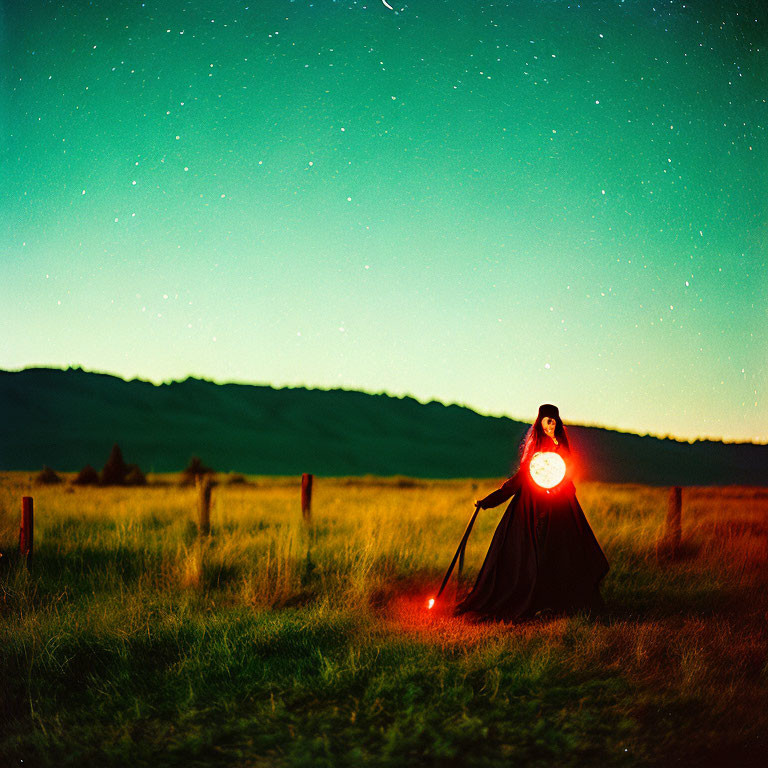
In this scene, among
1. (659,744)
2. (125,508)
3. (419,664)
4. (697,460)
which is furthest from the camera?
(697,460)

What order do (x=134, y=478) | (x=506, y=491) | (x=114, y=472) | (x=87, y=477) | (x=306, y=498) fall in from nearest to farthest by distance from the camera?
(x=506, y=491), (x=306, y=498), (x=87, y=477), (x=114, y=472), (x=134, y=478)

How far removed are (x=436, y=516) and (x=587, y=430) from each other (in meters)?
87.0

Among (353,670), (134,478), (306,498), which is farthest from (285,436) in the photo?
(353,670)

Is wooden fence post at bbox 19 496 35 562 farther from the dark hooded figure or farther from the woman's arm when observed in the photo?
the woman's arm

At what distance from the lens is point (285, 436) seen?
9556 centimetres

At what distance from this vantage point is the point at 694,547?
1036 cm

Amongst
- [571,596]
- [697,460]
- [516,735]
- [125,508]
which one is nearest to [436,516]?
[125,508]

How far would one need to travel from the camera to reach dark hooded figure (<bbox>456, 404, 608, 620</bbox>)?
626cm

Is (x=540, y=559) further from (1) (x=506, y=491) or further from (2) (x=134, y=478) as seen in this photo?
(2) (x=134, y=478)

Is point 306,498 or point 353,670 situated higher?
point 306,498

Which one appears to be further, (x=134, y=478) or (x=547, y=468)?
(x=134, y=478)

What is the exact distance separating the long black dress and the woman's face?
12 centimetres

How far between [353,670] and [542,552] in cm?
236

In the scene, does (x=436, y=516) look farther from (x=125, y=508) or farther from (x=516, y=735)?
(x=516, y=735)
